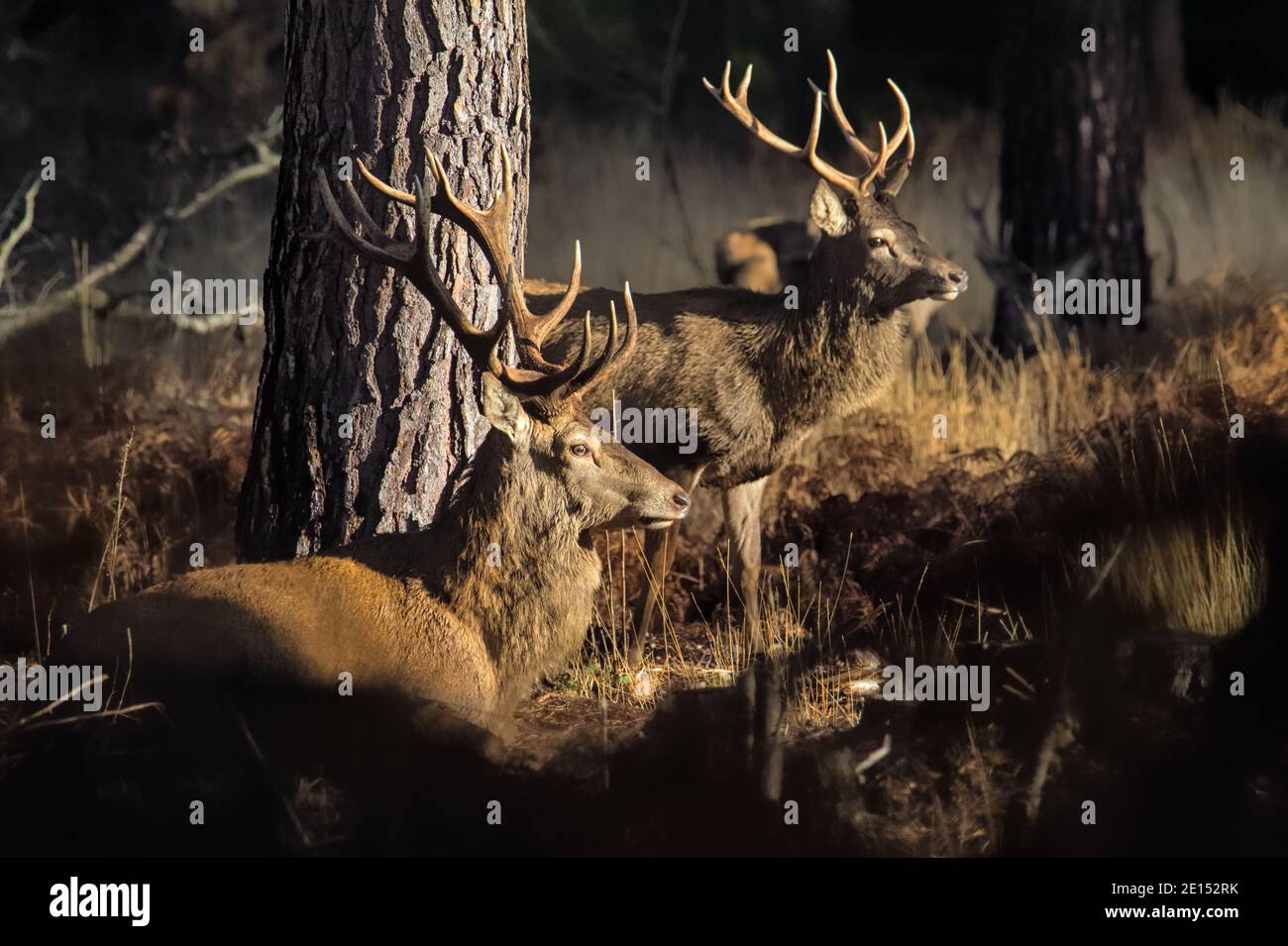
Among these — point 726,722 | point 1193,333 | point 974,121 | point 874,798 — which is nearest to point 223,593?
point 726,722

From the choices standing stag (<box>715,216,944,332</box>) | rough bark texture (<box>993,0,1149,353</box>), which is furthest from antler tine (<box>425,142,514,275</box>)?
rough bark texture (<box>993,0,1149,353</box>)

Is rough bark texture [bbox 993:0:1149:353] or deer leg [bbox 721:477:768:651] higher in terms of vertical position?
rough bark texture [bbox 993:0:1149:353]

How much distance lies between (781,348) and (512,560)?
9.06ft

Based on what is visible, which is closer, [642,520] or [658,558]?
[642,520]

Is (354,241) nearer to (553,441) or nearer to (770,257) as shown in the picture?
(553,441)

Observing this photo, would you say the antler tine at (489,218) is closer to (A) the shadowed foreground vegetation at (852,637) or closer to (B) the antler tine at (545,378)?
(B) the antler tine at (545,378)

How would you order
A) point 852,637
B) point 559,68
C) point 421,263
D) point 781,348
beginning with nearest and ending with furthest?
point 421,263, point 852,637, point 781,348, point 559,68

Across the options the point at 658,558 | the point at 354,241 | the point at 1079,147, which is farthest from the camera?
the point at 1079,147

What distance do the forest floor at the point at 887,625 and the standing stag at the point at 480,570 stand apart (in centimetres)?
32

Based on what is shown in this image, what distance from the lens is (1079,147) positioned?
11.3m

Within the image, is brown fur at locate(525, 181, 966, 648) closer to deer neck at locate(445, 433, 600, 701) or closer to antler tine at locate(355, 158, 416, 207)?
antler tine at locate(355, 158, 416, 207)

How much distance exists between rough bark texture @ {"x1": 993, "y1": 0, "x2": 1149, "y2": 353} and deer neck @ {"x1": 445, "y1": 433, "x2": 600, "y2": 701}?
6.46 m

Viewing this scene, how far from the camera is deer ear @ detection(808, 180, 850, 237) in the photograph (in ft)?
26.2

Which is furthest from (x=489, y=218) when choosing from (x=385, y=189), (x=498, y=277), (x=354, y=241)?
(x=354, y=241)
